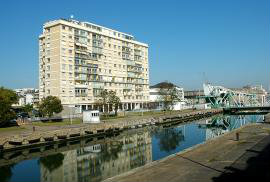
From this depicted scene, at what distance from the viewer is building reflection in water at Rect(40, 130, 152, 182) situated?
33938mm

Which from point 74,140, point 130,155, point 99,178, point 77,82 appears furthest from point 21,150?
point 77,82

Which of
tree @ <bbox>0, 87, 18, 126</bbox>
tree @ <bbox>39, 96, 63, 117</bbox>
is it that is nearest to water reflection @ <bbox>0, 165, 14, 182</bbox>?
tree @ <bbox>0, 87, 18, 126</bbox>

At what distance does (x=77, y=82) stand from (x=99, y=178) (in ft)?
266

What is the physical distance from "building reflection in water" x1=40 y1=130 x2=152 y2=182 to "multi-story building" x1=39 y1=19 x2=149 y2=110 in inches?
2098

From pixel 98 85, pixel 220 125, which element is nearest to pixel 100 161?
pixel 220 125

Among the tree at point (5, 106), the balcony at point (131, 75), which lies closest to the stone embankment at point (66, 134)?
the tree at point (5, 106)

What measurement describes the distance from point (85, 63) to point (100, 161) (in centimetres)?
7681

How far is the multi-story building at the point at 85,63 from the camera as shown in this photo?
106500 mm

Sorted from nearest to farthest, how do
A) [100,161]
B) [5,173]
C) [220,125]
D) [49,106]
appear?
[5,173] → [100,161] → [49,106] → [220,125]

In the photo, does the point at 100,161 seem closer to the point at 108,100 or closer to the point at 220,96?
the point at 108,100

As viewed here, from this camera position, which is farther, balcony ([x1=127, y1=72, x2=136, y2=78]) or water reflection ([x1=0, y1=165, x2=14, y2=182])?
balcony ([x1=127, y1=72, x2=136, y2=78])

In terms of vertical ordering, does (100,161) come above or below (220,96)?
below

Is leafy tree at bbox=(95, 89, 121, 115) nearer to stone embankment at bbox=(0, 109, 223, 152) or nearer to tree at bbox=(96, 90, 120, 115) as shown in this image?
tree at bbox=(96, 90, 120, 115)

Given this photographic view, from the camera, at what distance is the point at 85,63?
115 metres
